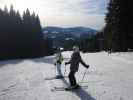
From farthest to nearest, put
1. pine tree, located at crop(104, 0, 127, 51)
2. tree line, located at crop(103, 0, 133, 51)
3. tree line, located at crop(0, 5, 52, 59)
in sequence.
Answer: tree line, located at crop(0, 5, 52, 59) < pine tree, located at crop(104, 0, 127, 51) < tree line, located at crop(103, 0, 133, 51)

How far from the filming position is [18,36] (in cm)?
6669

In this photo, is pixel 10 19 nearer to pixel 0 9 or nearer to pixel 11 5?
pixel 0 9

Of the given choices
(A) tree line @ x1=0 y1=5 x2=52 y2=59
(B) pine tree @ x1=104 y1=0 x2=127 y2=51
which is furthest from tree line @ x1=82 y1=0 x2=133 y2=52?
(A) tree line @ x1=0 y1=5 x2=52 y2=59

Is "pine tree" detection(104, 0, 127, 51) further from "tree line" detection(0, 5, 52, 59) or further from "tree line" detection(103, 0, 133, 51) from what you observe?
"tree line" detection(0, 5, 52, 59)

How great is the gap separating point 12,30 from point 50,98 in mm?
58675

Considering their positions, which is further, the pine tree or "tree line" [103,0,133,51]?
the pine tree

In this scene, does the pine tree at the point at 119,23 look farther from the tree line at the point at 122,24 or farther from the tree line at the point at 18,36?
the tree line at the point at 18,36

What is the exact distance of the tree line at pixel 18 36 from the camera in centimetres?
6141

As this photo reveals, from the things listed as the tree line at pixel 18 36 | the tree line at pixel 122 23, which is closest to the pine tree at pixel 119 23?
the tree line at pixel 122 23

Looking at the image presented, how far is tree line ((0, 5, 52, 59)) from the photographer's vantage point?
201 feet

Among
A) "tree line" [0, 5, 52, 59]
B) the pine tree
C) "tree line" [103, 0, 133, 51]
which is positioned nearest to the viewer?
"tree line" [103, 0, 133, 51]

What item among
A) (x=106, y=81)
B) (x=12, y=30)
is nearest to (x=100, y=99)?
(x=106, y=81)

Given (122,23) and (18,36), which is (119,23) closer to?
(122,23)

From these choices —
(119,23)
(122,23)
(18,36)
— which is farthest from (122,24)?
(18,36)
